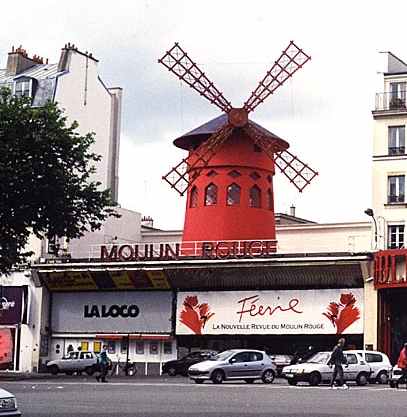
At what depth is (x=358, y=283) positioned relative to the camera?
151ft

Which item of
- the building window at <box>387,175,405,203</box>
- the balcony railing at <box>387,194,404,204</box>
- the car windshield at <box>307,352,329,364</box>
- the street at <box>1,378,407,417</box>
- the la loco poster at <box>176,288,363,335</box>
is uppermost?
the building window at <box>387,175,405,203</box>

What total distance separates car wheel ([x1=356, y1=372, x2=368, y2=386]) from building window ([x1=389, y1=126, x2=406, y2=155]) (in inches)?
526

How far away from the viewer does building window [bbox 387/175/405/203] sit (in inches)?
1795

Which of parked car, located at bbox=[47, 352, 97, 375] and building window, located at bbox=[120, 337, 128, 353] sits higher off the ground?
building window, located at bbox=[120, 337, 128, 353]

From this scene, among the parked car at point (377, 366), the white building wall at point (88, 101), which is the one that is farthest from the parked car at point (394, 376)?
the white building wall at point (88, 101)

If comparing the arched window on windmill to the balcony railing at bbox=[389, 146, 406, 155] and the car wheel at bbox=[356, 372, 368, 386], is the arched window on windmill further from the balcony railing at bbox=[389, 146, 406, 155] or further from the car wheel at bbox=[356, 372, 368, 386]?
the car wheel at bbox=[356, 372, 368, 386]

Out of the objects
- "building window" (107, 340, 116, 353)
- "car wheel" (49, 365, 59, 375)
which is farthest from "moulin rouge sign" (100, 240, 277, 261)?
"car wheel" (49, 365, 59, 375)

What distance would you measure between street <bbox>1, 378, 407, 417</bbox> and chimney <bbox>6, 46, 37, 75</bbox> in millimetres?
32664

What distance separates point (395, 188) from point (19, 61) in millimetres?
22959

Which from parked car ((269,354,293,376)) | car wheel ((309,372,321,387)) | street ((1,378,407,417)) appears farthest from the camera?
parked car ((269,354,293,376))

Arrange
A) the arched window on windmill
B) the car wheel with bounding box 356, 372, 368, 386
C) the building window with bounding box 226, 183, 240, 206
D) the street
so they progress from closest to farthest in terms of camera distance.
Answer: the street → the car wheel with bounding box 356, 372, 368, 386 → the building window with bounding box 226, 183, 240, 206 → the arched window on windmill

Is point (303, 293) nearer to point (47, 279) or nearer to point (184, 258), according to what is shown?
point (184, 258)

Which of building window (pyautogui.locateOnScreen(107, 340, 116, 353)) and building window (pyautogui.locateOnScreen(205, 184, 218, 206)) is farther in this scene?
building window (pyautogui.locateOnScreen(107, 340, 116, 353))

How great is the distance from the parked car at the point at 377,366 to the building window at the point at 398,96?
13.5 meters
